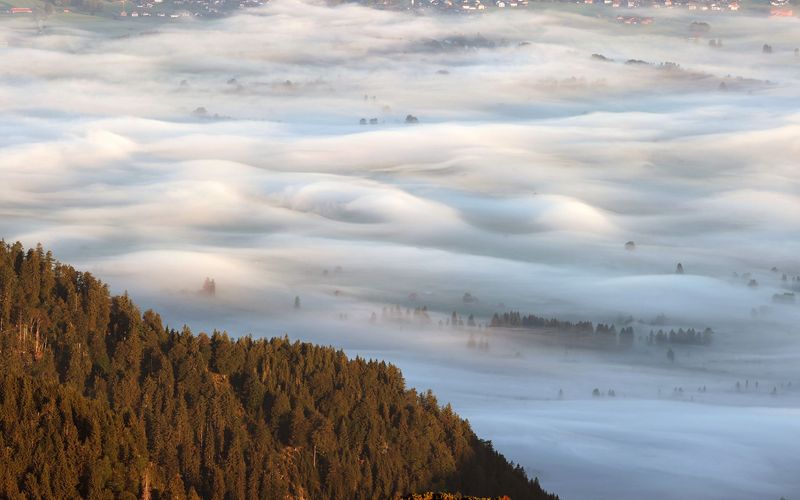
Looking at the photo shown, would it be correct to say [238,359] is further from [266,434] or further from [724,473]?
[724,473]

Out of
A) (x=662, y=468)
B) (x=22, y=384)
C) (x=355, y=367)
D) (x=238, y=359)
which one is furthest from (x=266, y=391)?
(x=662, y=468)

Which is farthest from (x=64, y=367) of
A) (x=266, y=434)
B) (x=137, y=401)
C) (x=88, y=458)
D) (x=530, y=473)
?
(x=530, y=473)

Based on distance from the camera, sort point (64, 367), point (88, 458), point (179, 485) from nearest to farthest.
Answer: point (88, 458), point (179, 485), point (64, 367)

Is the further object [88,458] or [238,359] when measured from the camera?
[238,359]

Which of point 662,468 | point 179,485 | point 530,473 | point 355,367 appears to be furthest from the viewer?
point 662,468

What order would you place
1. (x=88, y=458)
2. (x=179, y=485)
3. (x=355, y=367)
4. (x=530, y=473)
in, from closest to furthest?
(x=88, y=458) → (x=179, y=485) → (x=355, y=367) → (x=530, y=473)

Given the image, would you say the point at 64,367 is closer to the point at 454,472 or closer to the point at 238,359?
the point at 238,359
